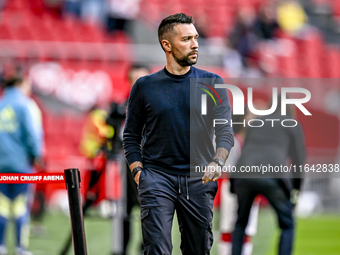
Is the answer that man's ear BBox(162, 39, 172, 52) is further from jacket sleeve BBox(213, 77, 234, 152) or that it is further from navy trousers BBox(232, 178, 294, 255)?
navy trousers BBox(232, 178, 294, 255)

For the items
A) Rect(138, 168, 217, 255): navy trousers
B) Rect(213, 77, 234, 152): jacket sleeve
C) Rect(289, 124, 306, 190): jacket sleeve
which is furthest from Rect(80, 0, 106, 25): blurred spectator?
Rect(138, 168, 217, 255): navy trousers

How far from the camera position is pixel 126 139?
3498 millimetres

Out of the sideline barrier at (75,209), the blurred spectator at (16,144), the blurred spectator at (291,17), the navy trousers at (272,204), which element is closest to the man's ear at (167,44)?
the sideline barrier at (75,209)

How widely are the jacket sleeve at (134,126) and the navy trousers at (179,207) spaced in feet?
0.55

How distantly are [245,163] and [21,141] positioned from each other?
8.71ft

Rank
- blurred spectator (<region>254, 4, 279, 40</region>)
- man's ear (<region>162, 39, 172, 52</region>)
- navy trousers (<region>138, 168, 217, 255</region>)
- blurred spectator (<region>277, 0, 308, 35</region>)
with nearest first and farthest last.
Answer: navy trousers (<region>138, 168, 217, 255</region>), man's ear (<region>162, 39, 172, 52</region>), blurred spectator (<region>254, 4, 279, 40</region>), blurred spectator (<region>277, 0, 308, 35</region>)

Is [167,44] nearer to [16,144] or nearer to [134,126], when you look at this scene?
[134,126]

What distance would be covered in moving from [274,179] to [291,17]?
37.2ft

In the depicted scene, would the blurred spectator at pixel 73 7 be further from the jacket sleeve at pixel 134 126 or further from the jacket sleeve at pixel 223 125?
the jacket sleeve at pixel 223 125

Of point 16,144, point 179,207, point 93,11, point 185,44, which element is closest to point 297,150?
point 179,207

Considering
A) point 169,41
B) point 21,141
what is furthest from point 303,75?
point 169,41

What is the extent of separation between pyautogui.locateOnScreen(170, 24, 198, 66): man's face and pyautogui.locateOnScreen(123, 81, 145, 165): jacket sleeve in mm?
338

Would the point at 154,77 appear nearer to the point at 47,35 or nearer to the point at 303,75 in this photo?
the point at 47,35

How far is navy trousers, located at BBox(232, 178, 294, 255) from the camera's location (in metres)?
4.75
